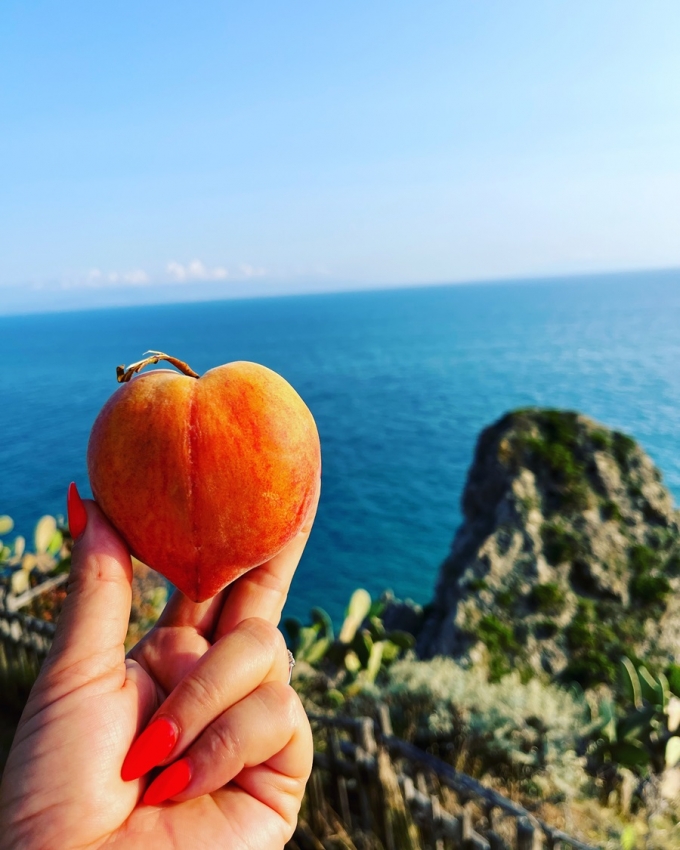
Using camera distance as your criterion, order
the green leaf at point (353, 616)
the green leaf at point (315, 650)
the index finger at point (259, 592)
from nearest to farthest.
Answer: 1. the index finger at point (259, 592)
2. the green leaf at point (315, 650)
3. the green leaf at point (353, 616)

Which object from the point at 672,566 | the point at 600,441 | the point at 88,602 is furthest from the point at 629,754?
the point at 600,441

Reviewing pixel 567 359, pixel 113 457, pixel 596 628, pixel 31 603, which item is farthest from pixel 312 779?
pixel 567 359

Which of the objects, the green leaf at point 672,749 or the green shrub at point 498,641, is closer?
the green leaf at point 672,749

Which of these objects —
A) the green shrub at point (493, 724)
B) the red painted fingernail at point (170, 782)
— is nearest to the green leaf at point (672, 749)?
the green shrub at point (493, 724)

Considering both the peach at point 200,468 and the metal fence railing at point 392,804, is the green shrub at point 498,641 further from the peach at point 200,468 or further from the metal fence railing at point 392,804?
the peach at point 200,468

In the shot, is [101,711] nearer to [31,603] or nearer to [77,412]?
[31,603]

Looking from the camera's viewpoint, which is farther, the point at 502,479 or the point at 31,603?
the point at 502,479
